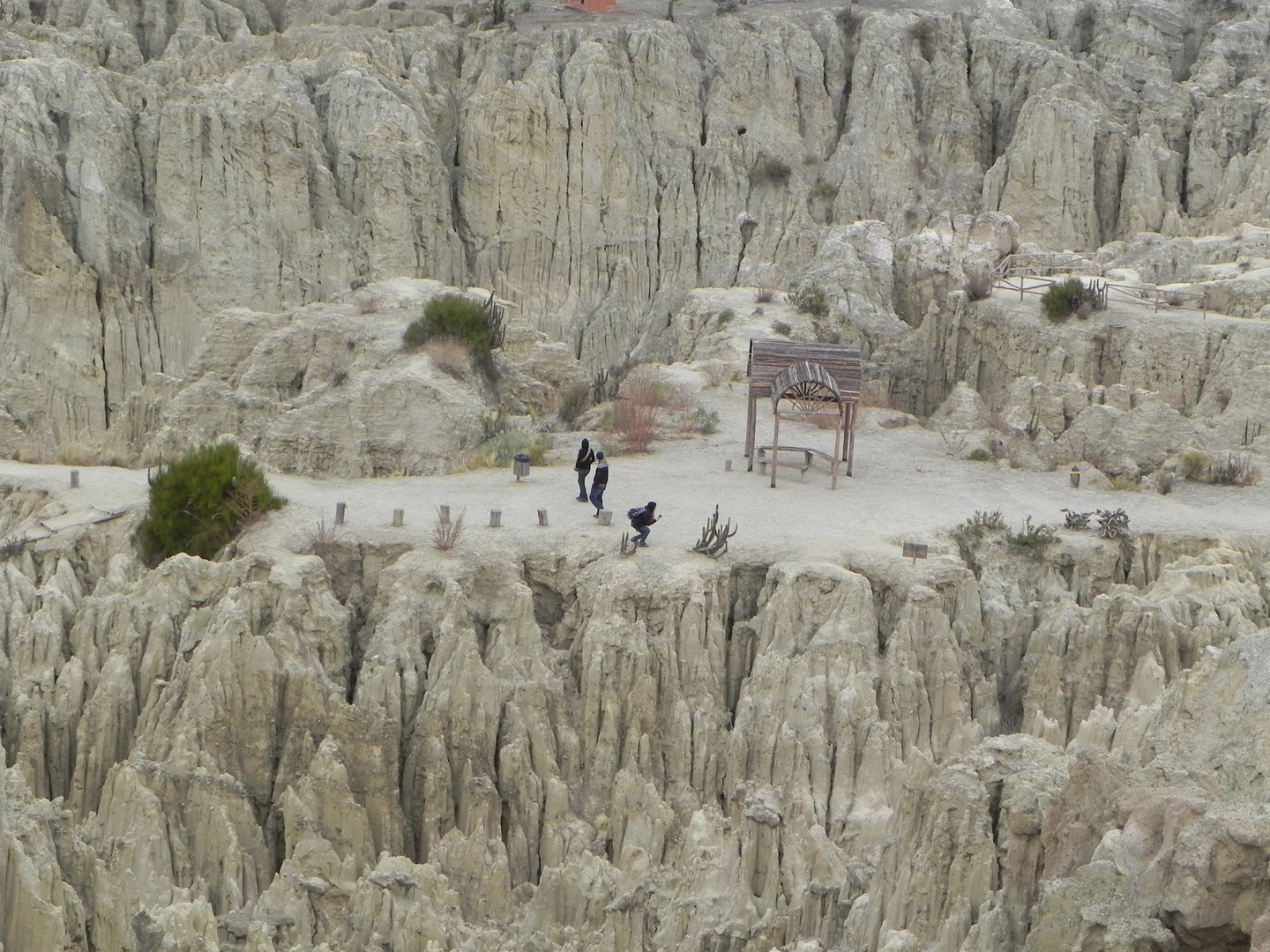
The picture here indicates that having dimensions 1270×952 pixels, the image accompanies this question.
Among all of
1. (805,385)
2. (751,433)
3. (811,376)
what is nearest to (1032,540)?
(811,376)

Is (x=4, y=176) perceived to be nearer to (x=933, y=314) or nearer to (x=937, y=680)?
(x=933, y=314)

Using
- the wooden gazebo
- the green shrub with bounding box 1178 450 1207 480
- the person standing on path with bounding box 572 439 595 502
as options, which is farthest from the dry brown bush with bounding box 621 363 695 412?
the green shrub with bounding box 1178 450 1207 480

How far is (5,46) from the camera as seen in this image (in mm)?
49344

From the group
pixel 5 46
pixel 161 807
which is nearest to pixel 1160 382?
pixel 161 807

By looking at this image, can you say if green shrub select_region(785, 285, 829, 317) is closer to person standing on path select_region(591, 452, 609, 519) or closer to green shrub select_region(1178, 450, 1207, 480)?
green shrub select_region(1178, 450, 1207, 480)

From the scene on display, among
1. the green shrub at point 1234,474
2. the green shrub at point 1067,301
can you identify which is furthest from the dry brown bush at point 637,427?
the green shrub at point 1234,474

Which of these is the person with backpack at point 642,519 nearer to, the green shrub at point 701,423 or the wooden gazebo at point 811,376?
the wooden gazebo at point 811,376

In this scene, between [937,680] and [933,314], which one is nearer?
[937,680]

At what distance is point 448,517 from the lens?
26641mm

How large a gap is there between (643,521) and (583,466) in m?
2.55

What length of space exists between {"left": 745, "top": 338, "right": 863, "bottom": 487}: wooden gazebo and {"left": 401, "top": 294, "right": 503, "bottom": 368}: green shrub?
6.07 metres

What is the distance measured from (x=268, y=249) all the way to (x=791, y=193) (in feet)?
47.0

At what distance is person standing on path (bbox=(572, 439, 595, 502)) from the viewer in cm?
2812

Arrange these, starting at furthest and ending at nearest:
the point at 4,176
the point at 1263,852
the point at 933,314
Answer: the point at 4,176 → the point at 933,314 → the point at 1263,852
